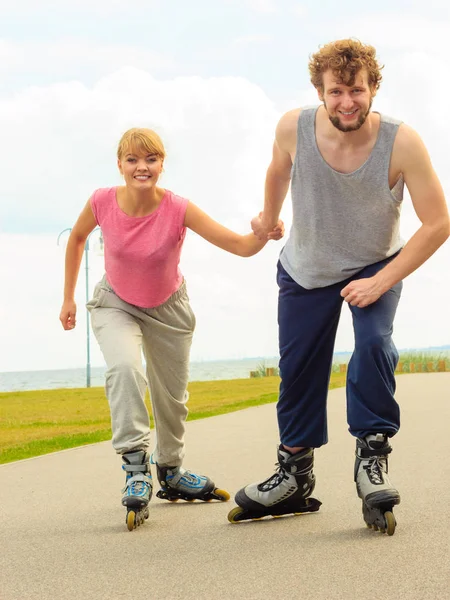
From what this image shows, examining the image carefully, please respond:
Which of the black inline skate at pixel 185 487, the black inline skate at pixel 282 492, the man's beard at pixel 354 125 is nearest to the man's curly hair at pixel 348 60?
the man's beard at pixel 354 125

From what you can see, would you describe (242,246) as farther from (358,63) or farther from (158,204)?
(358,63)

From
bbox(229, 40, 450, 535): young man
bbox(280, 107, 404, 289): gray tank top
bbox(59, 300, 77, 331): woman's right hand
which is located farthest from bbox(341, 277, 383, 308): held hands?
bbox(59, 300, 77, 331): woman's right hand

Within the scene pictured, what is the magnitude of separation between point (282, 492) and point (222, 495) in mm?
809

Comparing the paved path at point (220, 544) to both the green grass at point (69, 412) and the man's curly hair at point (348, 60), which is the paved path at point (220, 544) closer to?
the man's curly hair at point (348, 60)

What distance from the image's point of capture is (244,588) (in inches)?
124

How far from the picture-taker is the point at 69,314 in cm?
509

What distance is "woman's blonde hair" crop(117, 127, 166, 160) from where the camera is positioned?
4.69m

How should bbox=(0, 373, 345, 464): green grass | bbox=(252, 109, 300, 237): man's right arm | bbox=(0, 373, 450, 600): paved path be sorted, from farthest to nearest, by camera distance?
bbox=(0, 373, 345, 464): green grass, bbox=(252, 109, 300, 237): man's right arm, bbox=(0, 373, 450, 600): paved path

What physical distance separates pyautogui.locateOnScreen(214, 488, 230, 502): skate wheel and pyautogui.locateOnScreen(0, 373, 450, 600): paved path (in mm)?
101

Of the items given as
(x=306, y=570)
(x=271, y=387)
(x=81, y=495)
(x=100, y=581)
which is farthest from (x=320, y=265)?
(x=271, y=387)

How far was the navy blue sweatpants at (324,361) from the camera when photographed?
156 inches

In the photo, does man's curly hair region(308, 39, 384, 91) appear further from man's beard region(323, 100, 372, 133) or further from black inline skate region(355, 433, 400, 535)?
black inline skate region(355, 433, 400, 535)

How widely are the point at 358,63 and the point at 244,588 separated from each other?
224cm

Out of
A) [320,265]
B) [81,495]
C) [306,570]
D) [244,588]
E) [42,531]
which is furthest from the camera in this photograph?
[81,495]
